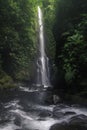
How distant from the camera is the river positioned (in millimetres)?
9125

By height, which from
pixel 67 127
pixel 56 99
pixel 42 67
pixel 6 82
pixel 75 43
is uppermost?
pixel 75 43

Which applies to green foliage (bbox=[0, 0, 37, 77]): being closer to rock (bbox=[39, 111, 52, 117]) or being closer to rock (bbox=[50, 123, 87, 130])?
rock (bbox=[39, 111, 52, 117])

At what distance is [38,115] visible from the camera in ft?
35.1

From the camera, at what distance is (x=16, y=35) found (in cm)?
2119

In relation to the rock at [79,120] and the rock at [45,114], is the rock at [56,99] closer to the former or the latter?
the rock at [45,114]

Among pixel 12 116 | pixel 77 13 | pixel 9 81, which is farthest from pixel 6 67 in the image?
pixel 12 116

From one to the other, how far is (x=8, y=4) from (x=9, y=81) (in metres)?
6.62

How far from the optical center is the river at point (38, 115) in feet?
29.9

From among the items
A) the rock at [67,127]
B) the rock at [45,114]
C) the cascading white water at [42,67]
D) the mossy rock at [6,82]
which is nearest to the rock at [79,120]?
the rock at [67,127]

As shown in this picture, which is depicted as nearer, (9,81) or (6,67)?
(9,81)

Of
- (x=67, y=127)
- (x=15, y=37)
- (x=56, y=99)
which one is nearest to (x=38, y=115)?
(x=67, y=127)

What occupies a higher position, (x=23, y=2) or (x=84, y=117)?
(x=23, y=2)

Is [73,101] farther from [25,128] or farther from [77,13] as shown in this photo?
[77,13]

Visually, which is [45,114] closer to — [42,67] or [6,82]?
[6,82]
